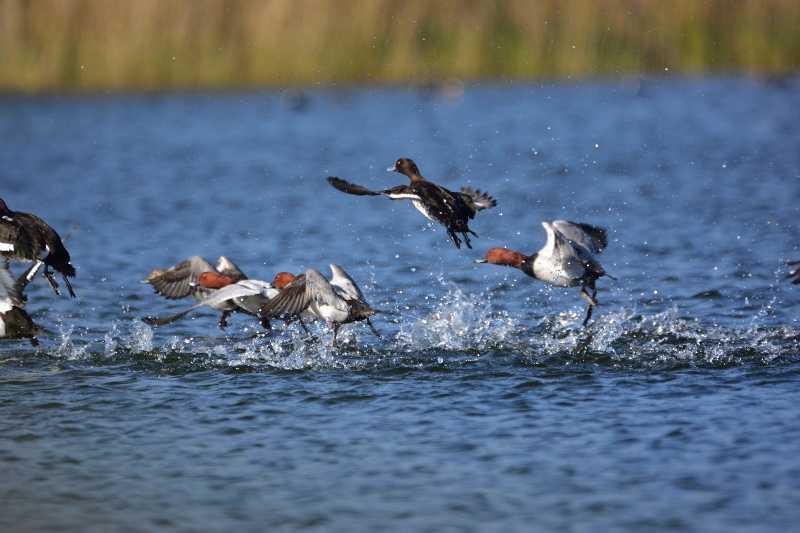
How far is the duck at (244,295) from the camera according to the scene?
752 centimetres

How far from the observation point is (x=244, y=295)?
7.61 metres

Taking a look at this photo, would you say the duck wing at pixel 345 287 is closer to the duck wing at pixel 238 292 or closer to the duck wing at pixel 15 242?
the duck wing at pixel 238 292

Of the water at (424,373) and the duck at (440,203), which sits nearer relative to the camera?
the water at (424,373)

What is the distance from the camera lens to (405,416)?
6.14 m

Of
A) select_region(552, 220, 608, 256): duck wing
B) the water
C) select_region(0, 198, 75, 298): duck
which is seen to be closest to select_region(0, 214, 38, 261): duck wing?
select_region(0, 198, 75, 298): duck

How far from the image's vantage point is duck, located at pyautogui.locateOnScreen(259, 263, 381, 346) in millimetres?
7277

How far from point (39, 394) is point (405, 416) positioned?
2645mm

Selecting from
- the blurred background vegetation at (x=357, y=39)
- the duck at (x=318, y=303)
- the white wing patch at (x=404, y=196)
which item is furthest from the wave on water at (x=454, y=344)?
the blurred background vegetation at (x=357, y=39)

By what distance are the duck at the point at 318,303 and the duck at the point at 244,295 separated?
→ 24 centimetres

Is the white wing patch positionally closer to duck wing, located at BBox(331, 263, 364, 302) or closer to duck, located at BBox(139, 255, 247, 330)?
duck wing, located at BBox(331, 263, 364, 302)

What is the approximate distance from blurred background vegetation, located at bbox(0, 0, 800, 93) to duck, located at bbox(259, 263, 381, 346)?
699 inches

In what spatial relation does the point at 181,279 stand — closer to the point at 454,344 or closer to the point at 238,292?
the point at 238,292

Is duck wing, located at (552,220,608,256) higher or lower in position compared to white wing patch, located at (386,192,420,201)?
lower

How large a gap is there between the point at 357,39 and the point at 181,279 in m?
17.6
